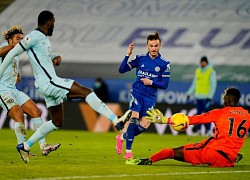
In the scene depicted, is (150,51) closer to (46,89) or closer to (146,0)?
(46,89)

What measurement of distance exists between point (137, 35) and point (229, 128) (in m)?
18.1

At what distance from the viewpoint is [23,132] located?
12.6m

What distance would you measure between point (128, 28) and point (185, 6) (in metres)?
2.17

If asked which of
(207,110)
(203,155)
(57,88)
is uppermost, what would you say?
(207,110)

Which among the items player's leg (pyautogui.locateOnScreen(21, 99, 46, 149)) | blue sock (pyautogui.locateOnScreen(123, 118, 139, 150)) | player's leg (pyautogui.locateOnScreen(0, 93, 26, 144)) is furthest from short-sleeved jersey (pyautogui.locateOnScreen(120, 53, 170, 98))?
player's leg (pyautogui.locateOnScreen(0, 93, 26, 144))

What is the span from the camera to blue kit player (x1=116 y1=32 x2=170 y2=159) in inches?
484

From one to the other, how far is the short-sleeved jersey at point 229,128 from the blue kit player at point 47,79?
1524 millimetres

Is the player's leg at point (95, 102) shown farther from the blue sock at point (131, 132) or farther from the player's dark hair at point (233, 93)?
the blue sock at point (131, 132)

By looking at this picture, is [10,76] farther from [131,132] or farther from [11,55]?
[131,132]

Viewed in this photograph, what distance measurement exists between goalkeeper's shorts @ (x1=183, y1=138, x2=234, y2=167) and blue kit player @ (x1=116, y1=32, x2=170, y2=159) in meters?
1.51

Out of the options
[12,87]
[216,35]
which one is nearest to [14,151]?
[12,87]

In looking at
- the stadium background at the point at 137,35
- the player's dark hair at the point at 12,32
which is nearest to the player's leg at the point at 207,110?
the stadium background at the point at 137,35

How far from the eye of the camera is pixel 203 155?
10.9 m

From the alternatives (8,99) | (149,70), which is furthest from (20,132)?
(149,70)
